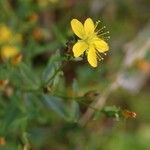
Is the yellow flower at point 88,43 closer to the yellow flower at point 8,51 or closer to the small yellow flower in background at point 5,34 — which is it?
the yellow flower at point 8,51

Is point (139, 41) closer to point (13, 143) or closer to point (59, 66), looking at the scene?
point (13, 143)

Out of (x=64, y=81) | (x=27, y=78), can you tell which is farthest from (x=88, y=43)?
(x=64, y=81)

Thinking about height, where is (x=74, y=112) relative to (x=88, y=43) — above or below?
below

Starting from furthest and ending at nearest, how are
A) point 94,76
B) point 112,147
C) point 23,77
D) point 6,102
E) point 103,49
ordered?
point 112,147 → point 94,76 → point 6,102 → point 23,77 → point 103,49

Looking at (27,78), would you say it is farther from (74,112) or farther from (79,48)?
(79,48)

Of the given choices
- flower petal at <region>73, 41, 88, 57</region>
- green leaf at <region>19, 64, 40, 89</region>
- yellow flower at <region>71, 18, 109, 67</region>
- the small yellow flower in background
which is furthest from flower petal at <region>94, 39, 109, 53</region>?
the small yellow flower in background

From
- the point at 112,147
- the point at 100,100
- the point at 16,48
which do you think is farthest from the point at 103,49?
the point at 112,147
